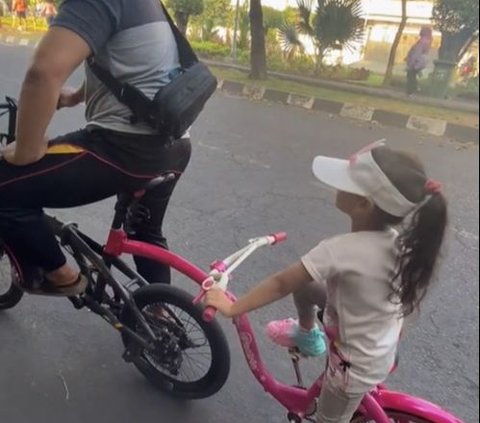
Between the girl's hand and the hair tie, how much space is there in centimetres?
49

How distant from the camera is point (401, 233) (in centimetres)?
103

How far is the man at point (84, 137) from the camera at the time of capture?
1.15 metres

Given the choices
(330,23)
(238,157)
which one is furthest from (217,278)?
(238,157)

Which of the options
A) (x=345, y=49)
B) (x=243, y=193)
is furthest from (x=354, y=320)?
(x=243, y=193)

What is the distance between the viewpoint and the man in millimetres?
1153

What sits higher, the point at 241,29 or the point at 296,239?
the point at 241,29

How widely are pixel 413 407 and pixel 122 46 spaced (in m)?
1.06

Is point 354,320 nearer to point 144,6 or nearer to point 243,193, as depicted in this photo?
point 144,6

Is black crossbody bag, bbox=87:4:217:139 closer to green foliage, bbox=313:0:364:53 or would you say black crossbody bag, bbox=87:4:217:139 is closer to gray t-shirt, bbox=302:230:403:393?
green foliage, bbox=313:0:364:53

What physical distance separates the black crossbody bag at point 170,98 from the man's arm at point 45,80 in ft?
0.38

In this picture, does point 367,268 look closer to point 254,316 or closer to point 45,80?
point 45,80

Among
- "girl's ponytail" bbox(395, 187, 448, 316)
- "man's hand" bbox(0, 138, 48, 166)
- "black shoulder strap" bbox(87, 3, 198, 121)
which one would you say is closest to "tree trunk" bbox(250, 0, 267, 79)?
"black shoulder strap" bbox(87, 3, 198, 121)

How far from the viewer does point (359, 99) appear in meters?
1.30

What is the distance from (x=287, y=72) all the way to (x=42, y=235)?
0.79m
